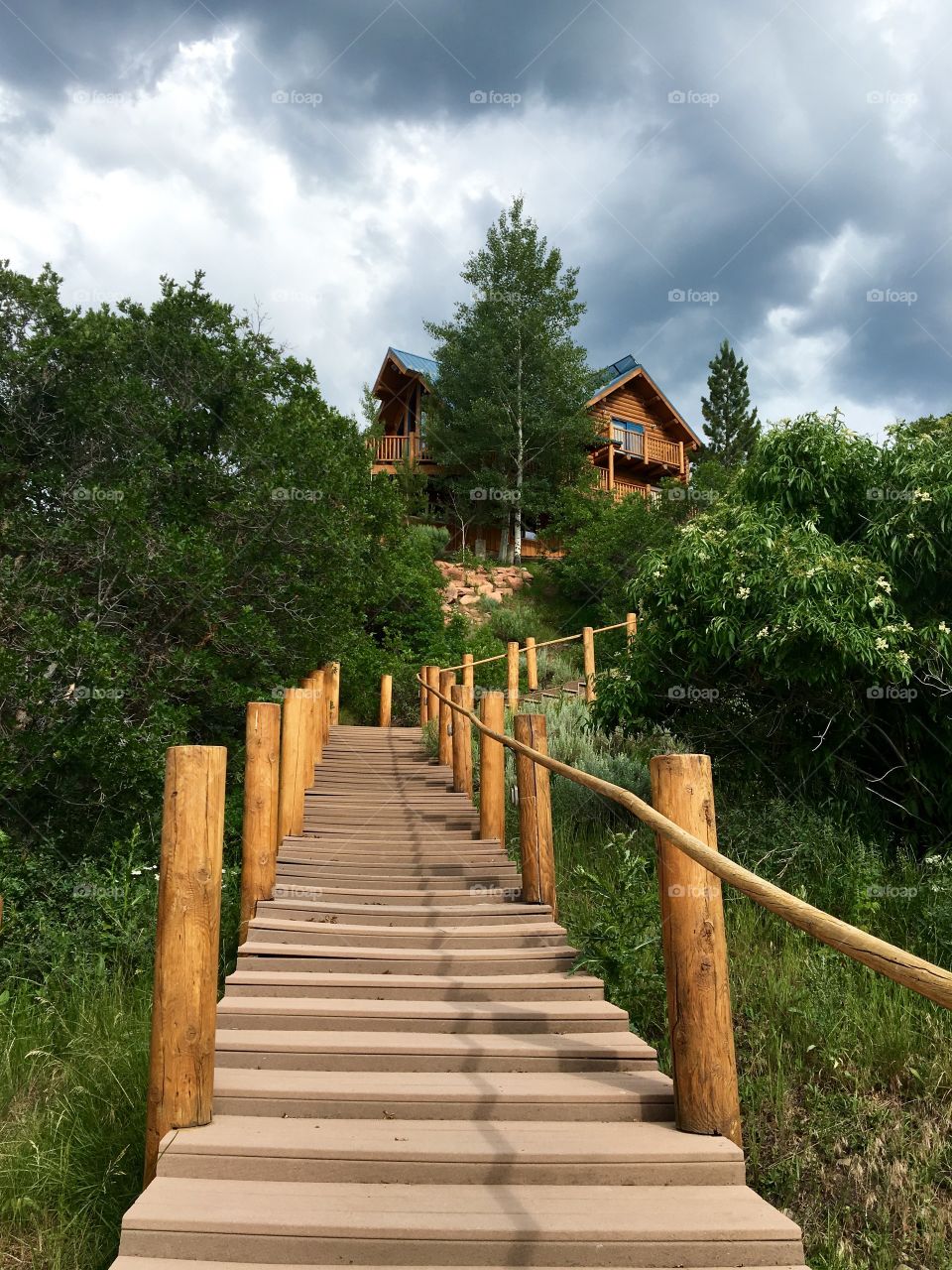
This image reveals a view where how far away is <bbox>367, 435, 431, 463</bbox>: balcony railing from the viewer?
2861 cm

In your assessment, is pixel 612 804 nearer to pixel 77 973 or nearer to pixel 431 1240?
pixel 77 973

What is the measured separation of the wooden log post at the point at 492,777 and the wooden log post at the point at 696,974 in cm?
389

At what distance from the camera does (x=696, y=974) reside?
296 centimetres

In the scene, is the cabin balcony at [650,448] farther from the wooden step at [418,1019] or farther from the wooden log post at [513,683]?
the wooden step at [418,1019]

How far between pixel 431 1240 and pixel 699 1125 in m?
1.00

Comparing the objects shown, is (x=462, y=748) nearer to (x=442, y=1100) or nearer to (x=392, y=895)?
(x=392, y=895)

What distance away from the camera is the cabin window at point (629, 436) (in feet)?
101

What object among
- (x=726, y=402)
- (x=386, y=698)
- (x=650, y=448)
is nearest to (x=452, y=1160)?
(x=386, y=698)

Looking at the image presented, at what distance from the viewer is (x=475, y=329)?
1075 inches

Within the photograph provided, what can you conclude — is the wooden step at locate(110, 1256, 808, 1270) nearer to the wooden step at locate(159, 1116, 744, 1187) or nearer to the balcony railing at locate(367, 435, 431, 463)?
the wooden step at locate(159, 1116, 744, 1187)

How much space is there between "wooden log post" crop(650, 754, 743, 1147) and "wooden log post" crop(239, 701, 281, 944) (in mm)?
3218

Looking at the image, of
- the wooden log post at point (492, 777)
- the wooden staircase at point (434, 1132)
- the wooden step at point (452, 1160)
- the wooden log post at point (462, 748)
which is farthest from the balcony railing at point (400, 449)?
the wooden step at point (452, 1160)

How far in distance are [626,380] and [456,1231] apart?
30.3 metres

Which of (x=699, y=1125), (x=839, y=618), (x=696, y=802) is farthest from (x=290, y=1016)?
(x=839, y=618)
